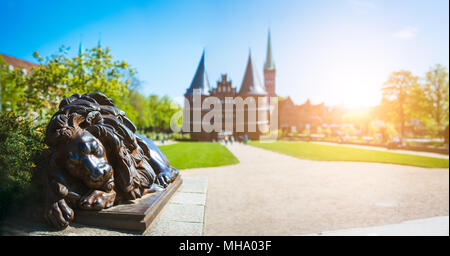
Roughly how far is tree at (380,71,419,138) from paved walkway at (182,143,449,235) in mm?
22393

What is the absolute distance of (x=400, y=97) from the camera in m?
29.9

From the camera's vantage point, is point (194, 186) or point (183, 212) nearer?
point (183, 212)

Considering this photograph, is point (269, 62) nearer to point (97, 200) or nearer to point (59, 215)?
point (97, 200)

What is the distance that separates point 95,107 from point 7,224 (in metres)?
1.13

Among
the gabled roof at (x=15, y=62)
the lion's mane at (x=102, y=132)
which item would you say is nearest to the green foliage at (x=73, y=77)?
the gabled roof at (x=15, y=62)

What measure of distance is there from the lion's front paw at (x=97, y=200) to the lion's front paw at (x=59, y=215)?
112mm

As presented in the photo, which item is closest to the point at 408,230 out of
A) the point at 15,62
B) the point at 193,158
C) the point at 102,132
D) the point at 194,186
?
the point at 194,186

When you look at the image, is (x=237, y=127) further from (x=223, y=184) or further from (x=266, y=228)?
(x=266, y=228)

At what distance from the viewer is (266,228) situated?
4.77 meters

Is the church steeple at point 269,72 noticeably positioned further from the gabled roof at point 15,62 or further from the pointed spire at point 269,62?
the gabled roof at point 15,62

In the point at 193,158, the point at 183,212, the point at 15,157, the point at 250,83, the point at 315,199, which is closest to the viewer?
the point at 15,157

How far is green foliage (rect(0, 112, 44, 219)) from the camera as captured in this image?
1938 mm

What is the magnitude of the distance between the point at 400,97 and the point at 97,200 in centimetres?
3694
